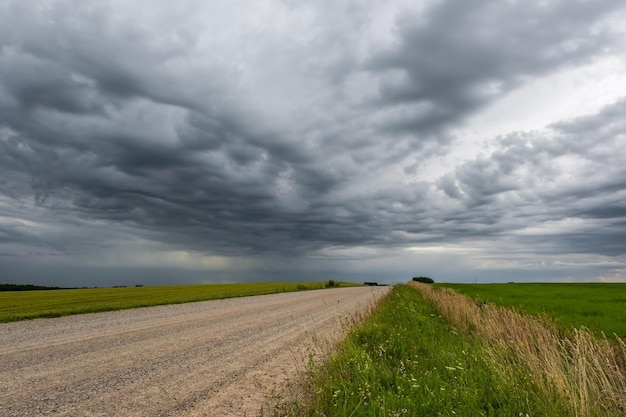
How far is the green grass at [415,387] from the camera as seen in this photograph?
583cm

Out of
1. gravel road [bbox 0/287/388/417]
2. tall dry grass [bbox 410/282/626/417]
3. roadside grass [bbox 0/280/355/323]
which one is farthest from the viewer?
roadside grass [bbox 0/280/355/323]

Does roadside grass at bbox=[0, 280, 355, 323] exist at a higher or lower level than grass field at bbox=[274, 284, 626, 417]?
higher

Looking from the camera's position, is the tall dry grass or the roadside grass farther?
the roadside grass

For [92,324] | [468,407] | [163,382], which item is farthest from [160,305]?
[468,407]

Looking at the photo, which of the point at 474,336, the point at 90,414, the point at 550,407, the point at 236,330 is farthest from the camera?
the point at 236,330

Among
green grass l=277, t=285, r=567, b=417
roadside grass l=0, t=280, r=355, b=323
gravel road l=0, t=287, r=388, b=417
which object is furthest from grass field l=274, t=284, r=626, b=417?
roadside grass l=0, t=280, r=355, b=323

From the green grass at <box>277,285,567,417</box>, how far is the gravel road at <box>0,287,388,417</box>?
4.35ft

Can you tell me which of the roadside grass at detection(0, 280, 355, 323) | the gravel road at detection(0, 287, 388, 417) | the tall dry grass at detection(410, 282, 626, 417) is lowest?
the gravel road at detection(0, 287, 388, 417)

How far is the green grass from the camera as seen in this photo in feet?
19.1

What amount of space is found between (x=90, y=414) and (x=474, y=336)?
34.8 feet

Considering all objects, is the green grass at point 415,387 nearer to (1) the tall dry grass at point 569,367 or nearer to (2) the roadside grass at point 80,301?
(1) the tall dry grass at point 569,367

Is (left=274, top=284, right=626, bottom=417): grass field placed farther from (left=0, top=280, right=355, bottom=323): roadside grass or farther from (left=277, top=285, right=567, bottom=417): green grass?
(left=0, top=280, right=355, bottom=323): roadside grass

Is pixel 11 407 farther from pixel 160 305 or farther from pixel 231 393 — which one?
pixel 160 305

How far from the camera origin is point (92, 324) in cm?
1786
